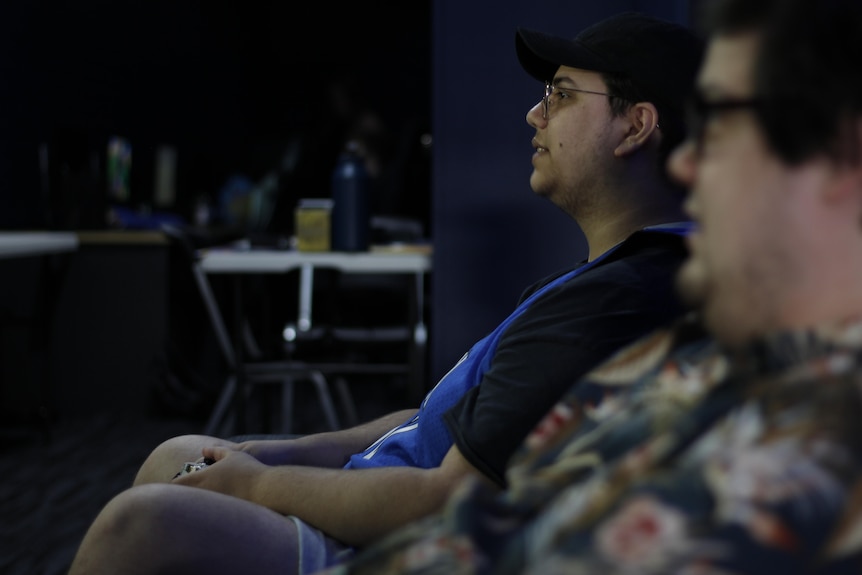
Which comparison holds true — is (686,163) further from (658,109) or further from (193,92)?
(193,92)

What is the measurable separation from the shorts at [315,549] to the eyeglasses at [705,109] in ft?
2.24

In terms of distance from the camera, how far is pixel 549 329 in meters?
1.23

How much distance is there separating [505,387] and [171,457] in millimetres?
595

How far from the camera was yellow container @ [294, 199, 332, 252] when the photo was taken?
3.54m

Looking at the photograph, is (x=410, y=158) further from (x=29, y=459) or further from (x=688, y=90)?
(x=688, y=90)

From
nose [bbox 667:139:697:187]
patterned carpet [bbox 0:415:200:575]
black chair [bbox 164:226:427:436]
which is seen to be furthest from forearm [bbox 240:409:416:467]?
black chair [bbox 164:226:427:436]

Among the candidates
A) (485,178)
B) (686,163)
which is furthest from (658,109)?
(485,178)

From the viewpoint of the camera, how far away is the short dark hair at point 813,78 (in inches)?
27.1

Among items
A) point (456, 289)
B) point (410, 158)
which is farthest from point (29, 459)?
point (410, 158)

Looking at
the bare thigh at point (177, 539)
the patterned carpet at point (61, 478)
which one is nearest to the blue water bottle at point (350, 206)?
the patterned carpet at point (61, 478)

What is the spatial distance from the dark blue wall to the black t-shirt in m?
2.01

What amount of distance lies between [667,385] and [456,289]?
2.66m

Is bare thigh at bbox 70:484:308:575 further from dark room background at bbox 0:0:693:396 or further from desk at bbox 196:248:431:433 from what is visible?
desk at bbox 196:248:431:433

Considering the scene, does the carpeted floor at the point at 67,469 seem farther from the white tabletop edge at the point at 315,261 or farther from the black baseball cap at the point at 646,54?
the black baseball cap at the point at 646,54
